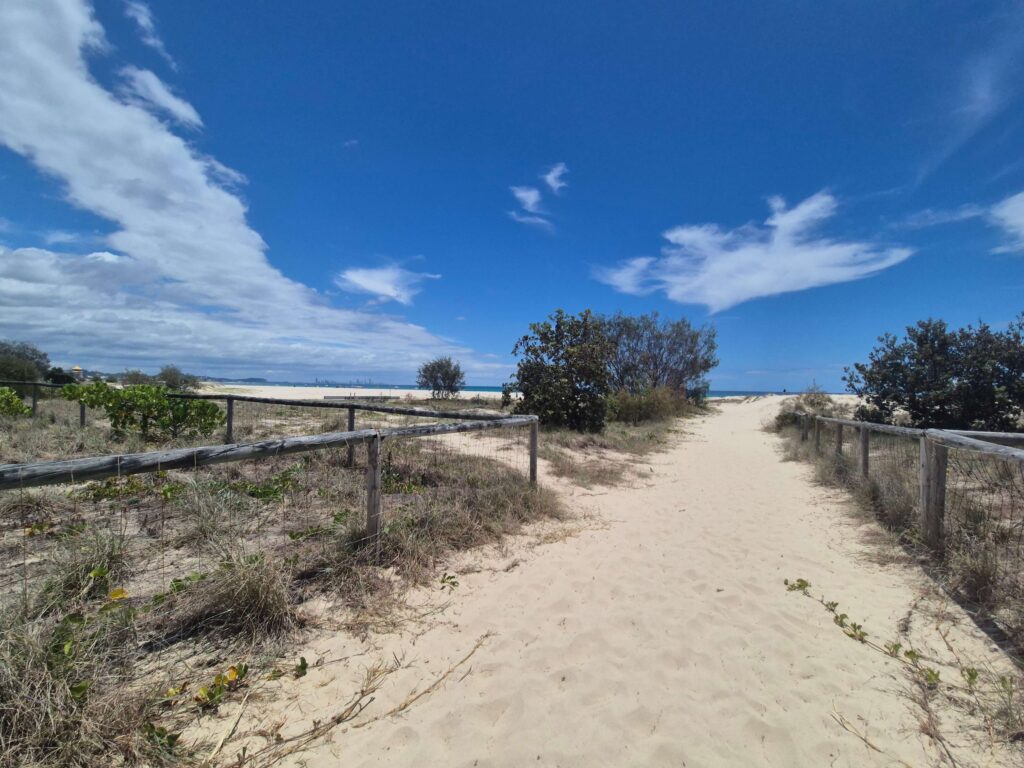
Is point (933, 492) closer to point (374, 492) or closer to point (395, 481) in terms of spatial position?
point (374, 492)

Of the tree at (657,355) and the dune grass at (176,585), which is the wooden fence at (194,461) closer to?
the dune grass at (176,585)

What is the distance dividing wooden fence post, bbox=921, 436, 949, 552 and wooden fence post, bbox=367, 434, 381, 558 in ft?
18.1

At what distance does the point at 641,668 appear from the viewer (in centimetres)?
299

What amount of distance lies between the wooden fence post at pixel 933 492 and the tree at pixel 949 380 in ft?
31.1

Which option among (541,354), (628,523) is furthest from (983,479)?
(541,354)

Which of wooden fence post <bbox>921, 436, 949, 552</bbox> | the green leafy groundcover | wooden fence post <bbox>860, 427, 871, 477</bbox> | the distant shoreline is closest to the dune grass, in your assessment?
the green leafy groundcover

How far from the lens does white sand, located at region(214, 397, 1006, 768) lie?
2330 millimetres

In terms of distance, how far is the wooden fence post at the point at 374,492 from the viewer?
418 centimetres

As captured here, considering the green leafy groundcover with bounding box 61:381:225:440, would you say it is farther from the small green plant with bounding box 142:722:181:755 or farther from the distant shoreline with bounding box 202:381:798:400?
the distant shoreline with bounding box 202:381:798:400

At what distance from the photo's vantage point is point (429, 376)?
120 ft

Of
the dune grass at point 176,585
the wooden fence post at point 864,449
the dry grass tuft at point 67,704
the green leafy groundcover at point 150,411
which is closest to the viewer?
the dry grass tuft at point 67,704

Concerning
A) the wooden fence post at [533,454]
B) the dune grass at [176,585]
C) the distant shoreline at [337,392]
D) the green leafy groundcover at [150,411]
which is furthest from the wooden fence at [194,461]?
the distant shoreline at [337,392]

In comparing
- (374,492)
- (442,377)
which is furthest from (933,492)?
(442,377)

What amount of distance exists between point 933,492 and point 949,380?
10.1 metres
